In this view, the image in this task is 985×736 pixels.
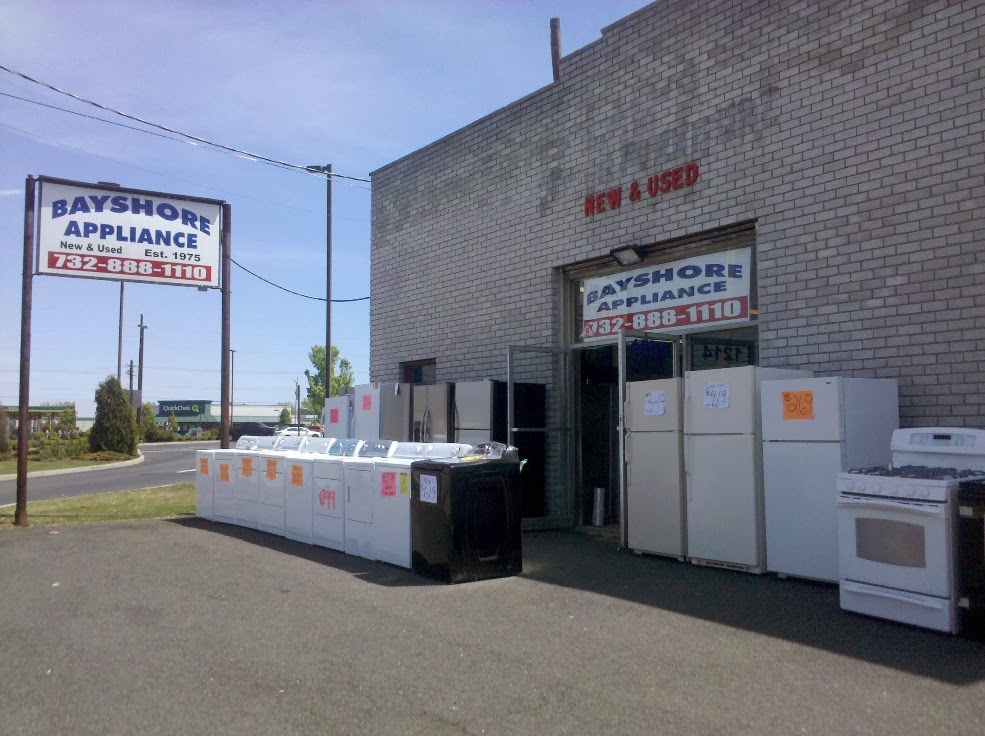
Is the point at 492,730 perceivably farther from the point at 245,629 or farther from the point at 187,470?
the point at 187,470

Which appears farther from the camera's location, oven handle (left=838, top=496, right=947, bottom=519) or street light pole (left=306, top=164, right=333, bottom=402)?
street light pole (left=306, top=164, right=333, bottom=402)

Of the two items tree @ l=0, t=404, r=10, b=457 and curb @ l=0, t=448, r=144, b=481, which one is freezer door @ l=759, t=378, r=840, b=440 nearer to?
curb @ l=0, t=448, r=144, b=481

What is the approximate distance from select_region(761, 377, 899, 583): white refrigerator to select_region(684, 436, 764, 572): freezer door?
0.53ft

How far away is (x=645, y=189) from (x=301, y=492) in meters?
5.82

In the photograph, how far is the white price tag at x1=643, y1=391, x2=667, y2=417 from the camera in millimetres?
8727

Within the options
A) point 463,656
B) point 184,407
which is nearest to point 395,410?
point 463,656

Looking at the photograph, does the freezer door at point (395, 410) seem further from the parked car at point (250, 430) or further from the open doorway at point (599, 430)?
the parked car at point (250, 430)

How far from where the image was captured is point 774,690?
4.47 metres

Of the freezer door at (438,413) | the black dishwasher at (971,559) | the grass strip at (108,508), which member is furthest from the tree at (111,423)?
the black dishwasher at (971,559)

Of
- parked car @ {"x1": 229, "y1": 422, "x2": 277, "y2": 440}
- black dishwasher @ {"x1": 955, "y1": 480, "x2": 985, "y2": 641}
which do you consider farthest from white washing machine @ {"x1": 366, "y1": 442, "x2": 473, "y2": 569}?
parked car @ {"x1": 229, "y1": 422, "x2": 277, "y2": 440}

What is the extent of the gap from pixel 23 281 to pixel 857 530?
11.8 meters

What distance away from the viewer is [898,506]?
18.8 feet

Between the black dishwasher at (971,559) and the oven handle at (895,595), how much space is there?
0.15 metres

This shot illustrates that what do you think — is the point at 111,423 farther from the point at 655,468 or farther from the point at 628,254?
the point at 655,468
